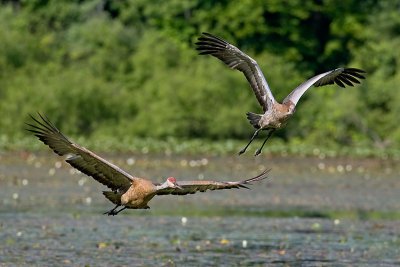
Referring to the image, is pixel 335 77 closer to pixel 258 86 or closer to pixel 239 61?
pixel 258 86

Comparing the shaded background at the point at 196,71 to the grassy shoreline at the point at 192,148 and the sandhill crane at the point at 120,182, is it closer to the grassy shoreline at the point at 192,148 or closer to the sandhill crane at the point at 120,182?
the grassy shoreline at the point at 192,148

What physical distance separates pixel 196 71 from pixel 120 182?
24.8m

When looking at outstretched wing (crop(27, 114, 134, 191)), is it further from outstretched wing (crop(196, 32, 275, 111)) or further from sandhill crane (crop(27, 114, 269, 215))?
outstretched wing (crop(196, 32, 275, 111))

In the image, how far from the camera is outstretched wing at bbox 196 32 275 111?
15.1 meters

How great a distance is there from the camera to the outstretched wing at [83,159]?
13.2 metres

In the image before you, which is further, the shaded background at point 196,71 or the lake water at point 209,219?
the shaded background at point 196,71

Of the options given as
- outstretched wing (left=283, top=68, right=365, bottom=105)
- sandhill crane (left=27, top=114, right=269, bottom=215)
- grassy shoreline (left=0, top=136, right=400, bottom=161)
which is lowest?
sandhill crane (left=27, top=114, right=269, bottom=215)

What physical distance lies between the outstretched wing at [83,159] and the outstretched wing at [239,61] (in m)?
1.99

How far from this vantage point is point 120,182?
46.7ft

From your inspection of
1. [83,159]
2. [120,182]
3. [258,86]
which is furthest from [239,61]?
[83,159]

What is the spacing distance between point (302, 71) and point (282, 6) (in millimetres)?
2336

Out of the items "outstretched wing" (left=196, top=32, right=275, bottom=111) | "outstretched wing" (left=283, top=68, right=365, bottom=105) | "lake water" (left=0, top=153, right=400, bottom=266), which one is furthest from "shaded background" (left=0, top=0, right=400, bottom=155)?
"outstretched wing" (left=196, top=32, right=275, bottom=111)

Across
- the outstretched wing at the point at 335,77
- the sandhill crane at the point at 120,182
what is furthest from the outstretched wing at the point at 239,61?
the sandhill crane at the point at 120,182

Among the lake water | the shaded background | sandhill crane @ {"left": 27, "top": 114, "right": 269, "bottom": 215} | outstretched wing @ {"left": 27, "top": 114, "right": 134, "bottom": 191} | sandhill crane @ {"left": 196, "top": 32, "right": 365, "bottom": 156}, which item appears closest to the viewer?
outstretched wing @ {"left": 27, "top": 114, "right": 134, "bottom": 191}
